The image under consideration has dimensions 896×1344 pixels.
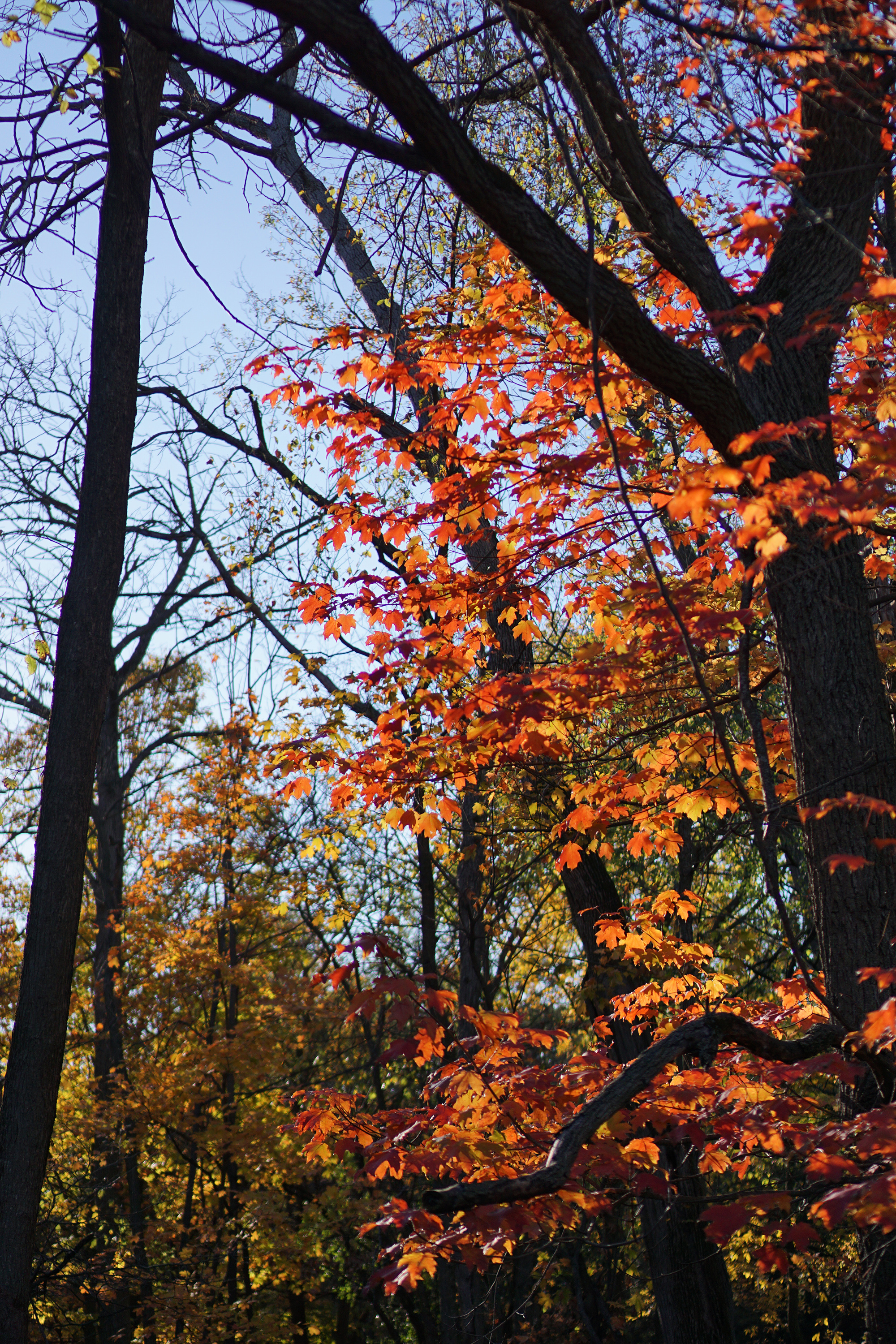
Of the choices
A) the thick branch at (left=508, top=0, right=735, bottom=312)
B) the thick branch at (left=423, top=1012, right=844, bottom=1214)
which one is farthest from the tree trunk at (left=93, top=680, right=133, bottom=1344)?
the thick branch at (left=508, top=0, right=735, bottom=312)

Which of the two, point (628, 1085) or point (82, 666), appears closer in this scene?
point (628, 1085)

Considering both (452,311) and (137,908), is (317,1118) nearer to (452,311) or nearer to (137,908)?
(452,311)

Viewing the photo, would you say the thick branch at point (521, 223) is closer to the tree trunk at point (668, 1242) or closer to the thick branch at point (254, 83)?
the thick branch at point (254, 83)

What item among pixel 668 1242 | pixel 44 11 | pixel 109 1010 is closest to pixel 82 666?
pixel 44 11

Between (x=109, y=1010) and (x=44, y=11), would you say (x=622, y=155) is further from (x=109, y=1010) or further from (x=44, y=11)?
(x=109, y=1010)

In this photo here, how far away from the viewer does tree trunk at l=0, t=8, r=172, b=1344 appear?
4.87 m

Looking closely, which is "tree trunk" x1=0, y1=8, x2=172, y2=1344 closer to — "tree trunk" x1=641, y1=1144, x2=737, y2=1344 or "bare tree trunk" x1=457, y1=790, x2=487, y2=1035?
"bare tree trunk" x1=457, y1=790, x2=487, y2=1035

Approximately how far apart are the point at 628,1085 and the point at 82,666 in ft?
11.7

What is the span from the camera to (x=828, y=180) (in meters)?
4.57

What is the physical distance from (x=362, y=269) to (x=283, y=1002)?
34.9 ft

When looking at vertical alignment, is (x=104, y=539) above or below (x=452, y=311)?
below

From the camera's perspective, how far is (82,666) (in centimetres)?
545

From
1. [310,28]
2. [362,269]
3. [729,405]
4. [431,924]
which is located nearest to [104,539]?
[310,28]

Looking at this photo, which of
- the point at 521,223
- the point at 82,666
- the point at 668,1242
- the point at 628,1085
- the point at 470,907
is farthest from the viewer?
the point at 470,907
